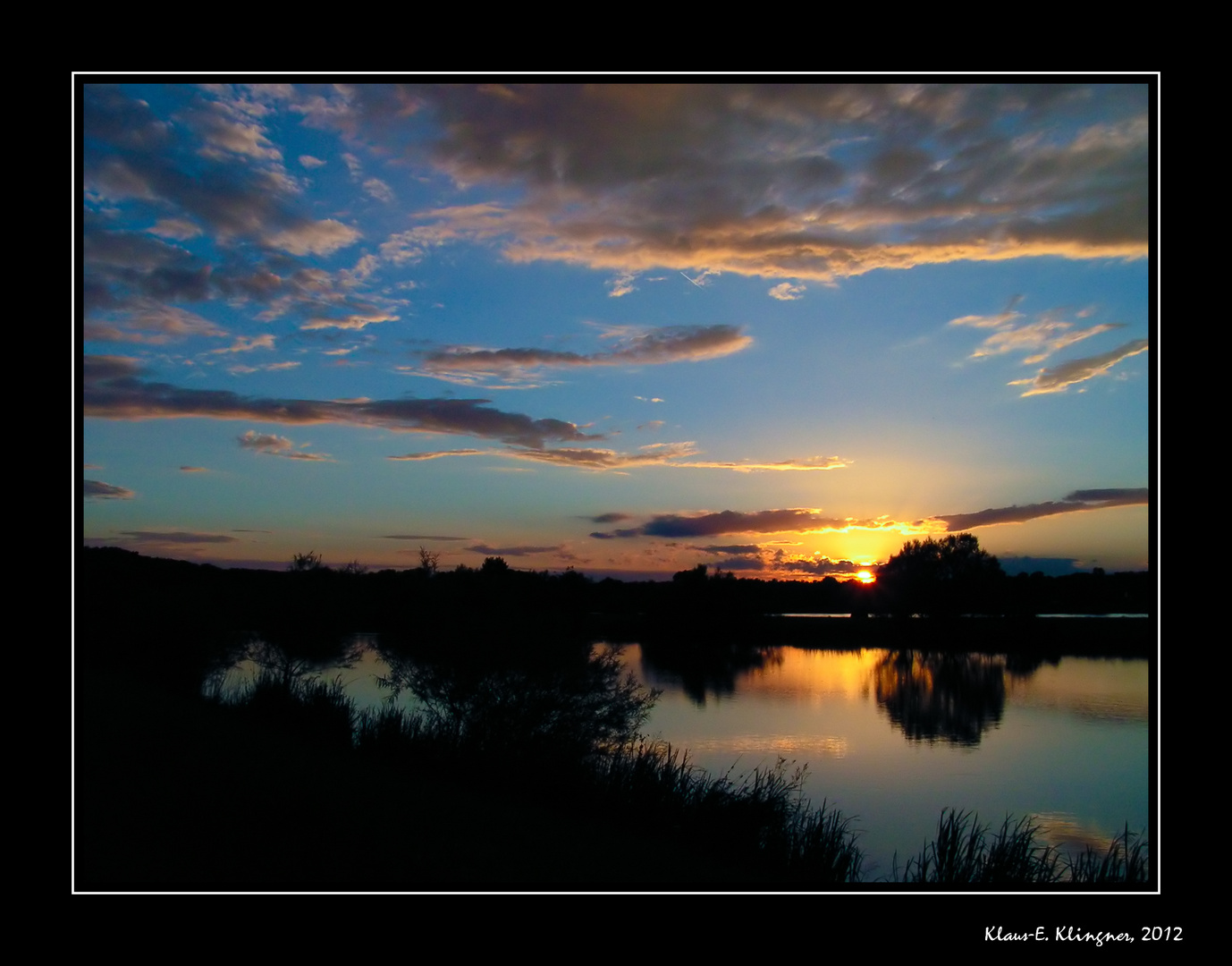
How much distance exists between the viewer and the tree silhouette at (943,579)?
56844 millimetres

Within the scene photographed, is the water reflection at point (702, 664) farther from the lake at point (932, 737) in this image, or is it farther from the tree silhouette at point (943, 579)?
the tree silhouette at point (943, 579)

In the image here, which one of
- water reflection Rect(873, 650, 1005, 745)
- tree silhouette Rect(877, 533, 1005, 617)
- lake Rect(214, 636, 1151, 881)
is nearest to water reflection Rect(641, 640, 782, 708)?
lake Rect(214, 636, 1151, 881)

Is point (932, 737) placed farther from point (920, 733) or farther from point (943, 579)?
point (943, 579)

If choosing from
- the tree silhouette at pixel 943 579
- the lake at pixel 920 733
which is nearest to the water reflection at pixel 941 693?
the lake at pixel 920 733

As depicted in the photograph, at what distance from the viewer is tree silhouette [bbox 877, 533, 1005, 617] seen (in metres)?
56.8

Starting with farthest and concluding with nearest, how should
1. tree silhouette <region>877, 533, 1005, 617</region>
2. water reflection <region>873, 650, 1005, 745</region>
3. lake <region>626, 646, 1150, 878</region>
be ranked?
tree silhouette <region>877, 533, 1005, 617</region> < water reflection <region>873, 650, 1005, 745</region> < lake <region>626, 646, 1150, 878</region>

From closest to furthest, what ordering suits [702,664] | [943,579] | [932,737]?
[932,737] → [702,664] → [943,579]

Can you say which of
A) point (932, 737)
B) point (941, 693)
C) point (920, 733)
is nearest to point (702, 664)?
point (941, 693)

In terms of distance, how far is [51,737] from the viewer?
5445 mm

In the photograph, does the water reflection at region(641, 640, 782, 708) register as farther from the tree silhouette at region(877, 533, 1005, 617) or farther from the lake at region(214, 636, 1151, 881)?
the tree silhouette at region(877, 533, 1005, 617)

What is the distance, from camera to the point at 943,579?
58.2 metres

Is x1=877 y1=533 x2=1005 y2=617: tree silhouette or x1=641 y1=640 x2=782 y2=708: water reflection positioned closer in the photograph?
x1=641 y1=640 x2=782 y2=708: water reflection
